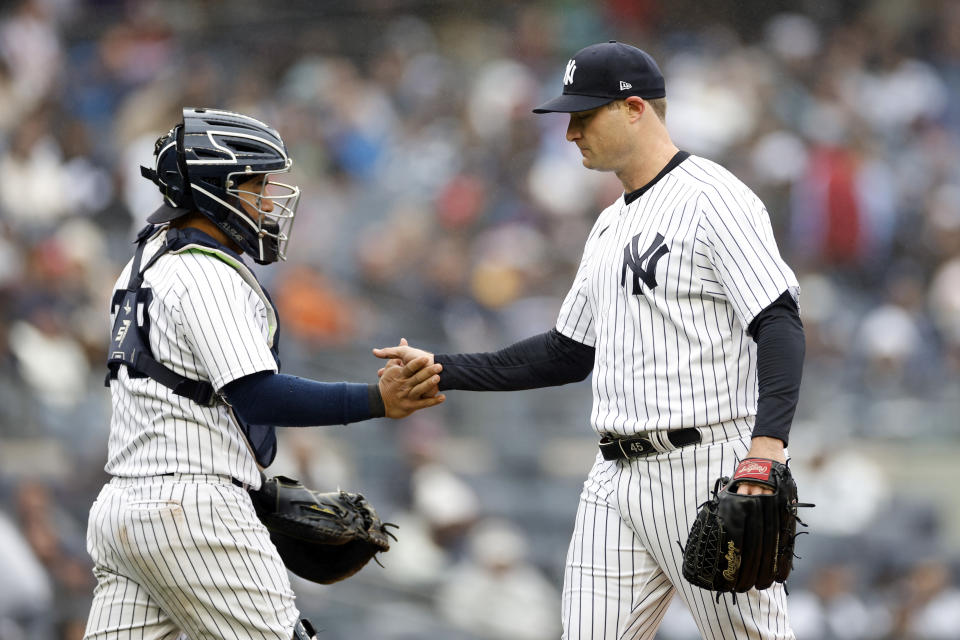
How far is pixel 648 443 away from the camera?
3.58 meters

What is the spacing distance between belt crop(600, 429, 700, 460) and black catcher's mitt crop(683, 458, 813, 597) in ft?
0.61

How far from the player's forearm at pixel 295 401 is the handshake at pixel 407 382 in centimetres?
7

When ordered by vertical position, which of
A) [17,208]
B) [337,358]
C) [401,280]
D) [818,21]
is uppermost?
[818,21]

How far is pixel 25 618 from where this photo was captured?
7.52 m

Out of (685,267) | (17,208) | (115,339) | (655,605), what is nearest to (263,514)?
(115,339)

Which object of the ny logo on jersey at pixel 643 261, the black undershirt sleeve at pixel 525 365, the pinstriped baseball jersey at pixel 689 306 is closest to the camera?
the pinstriped baseball jersey at pixel 689 306

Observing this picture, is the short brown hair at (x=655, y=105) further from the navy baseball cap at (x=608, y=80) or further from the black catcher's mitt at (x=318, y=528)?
the black catcher's mitt at (x=318, y=528)

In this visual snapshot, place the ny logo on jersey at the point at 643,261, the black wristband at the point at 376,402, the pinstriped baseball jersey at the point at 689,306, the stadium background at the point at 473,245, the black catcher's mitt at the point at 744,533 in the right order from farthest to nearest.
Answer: the stadium background at the point at 473,245 < the black wristband at the point at 376,402 < the ny logo on jersey at the point at 643,261 < the pinstriped baseball jersey at the point at 689,306 < the black catcher's mitt at the point at 744,533

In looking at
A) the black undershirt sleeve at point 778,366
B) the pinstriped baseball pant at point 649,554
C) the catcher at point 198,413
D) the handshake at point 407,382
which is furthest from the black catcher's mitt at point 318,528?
the black undershirt sleeve at point 778,366

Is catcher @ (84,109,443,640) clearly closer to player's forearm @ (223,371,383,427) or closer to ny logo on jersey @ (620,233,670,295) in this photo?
player's forearm @ (223,371,383,427)

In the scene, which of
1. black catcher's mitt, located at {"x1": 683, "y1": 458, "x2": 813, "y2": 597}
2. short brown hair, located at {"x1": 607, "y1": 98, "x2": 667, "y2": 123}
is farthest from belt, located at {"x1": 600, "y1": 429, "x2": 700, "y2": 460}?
short brown hair, located at {"x1": 607, "y1": 98, "x2": 667, "y2": 123}

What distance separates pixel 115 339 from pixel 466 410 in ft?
18.3

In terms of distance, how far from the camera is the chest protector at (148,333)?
11.2 feet

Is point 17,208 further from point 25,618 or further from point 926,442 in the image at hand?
point 926,442
